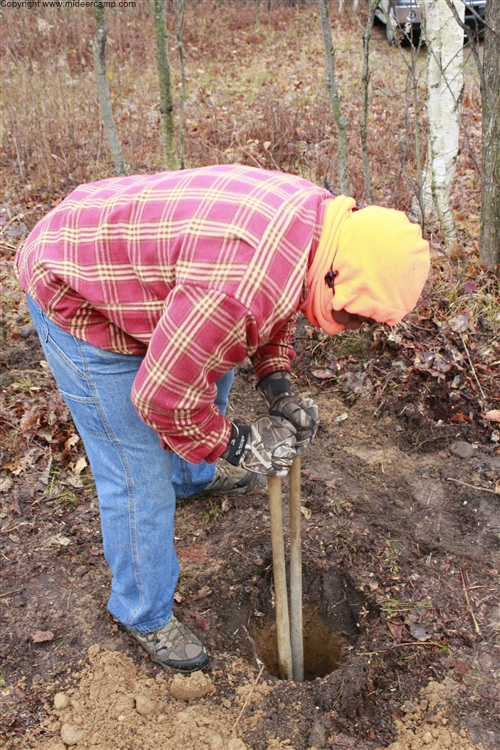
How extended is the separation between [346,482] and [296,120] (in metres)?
6.04

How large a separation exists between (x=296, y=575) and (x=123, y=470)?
0.90 metres

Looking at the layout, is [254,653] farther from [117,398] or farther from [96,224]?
[96,224]

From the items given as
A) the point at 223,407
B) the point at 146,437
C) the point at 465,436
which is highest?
the point at 146,437

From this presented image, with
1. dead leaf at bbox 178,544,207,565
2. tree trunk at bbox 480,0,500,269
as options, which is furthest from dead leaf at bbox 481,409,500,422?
dead leaf at bbox 178,544,207,565

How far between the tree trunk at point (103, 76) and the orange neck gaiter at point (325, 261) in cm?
395

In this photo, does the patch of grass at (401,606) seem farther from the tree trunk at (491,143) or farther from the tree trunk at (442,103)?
the tree trunk at (442,103)

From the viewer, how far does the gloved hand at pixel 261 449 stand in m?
2.16

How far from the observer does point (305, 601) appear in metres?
3.04

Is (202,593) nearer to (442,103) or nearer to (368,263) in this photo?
(368,263)

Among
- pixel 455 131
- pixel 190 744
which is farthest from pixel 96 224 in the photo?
pixel 455 131

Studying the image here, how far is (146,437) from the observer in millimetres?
2199

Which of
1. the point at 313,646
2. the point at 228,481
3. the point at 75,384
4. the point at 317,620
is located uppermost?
the point at 75,384

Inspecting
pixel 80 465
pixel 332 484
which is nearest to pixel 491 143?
pixel 332 484

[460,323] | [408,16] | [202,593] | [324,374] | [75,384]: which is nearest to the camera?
[75,384]
